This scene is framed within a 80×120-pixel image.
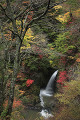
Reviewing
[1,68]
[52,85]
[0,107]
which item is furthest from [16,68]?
[52,85]

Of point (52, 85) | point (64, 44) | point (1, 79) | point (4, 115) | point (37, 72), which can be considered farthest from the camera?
point (52, 85)

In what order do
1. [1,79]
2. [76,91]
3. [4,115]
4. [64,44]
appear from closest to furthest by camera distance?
[4,115] → [1,79] → [76,91] → [64,44]

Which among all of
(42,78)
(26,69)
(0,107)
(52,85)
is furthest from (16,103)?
(52,85)

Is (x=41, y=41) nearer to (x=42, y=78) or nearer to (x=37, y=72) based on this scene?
(x=37, y=72)

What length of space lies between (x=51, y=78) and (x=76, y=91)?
31.2ft

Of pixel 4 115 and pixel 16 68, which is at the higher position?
pixel 16 68

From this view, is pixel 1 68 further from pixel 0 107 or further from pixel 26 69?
pixel 26 69

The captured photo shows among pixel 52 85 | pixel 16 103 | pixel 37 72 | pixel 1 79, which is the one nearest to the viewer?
pixel 1 79

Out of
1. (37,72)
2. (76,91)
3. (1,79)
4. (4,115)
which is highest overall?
(1,79)

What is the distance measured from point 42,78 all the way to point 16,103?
23.2 feet

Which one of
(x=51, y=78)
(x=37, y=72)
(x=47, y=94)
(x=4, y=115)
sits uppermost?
(x=4, y=115)

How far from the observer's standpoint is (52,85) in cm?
1483

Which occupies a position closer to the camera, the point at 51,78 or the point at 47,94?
the point at 47,94

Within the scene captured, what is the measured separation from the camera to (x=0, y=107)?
12.2 ft
